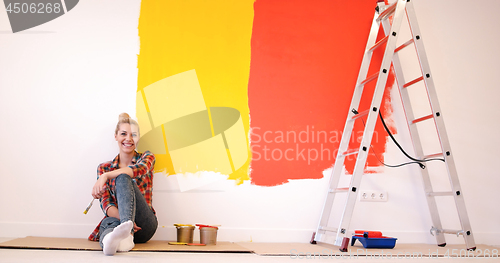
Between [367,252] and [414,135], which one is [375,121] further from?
[367,252]

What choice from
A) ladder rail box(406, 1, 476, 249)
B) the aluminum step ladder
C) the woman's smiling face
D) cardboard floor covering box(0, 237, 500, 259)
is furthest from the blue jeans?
ladder rail box(406, 1, 476, 249)

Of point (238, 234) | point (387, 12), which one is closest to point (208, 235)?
point (238, 234)

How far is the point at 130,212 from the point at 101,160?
853 millimetres

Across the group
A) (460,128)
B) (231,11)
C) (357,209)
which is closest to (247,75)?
(231,11)

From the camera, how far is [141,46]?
2.60m

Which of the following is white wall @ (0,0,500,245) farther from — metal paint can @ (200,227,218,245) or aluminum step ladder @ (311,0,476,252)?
metal paint can @ (200,227,218,245)

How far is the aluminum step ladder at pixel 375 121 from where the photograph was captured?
212cm

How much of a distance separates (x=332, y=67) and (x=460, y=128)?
1.07 m

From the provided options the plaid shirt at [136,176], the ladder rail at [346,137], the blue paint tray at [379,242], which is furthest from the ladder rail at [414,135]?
the plaid shirt at [136,176]

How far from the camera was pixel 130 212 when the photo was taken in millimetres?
1761

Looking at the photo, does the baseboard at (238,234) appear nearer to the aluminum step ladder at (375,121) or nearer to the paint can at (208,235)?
the aluminum step ladder at (375,121)

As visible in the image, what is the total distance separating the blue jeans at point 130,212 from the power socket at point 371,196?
4.73ft

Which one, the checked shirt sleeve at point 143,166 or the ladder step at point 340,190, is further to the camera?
the ladder step at point 340,190

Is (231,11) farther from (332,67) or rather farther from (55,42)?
(55,42)
